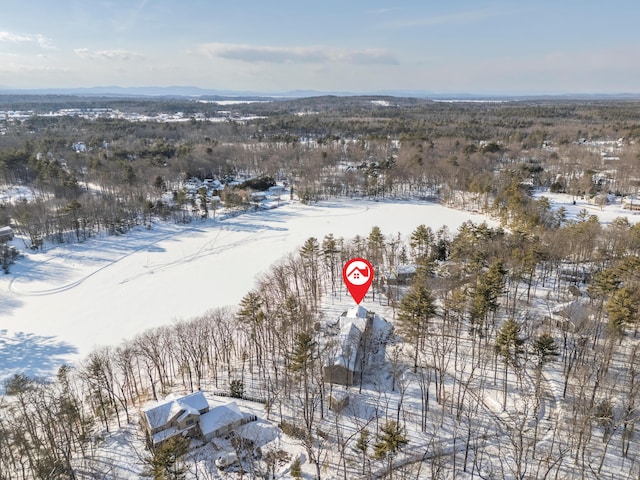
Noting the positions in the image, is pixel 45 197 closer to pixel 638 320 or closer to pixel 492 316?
pixel 492 316

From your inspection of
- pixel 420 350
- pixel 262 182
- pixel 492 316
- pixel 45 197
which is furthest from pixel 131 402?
pixel 262 182

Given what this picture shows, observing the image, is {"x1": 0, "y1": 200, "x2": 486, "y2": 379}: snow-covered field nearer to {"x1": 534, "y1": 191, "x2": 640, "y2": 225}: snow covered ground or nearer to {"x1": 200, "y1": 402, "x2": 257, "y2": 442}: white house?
{"x1": 534, "y1": 191, "x2": 640, "y2": 225}: snow covered ground

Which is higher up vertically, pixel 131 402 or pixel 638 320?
pixel 638 320

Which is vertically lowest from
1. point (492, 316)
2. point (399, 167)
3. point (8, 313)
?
point (8, 313)

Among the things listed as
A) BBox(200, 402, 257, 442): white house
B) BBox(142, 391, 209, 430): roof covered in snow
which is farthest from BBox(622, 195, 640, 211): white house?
BBox(142, 391, 209, 430): roof covered in snow

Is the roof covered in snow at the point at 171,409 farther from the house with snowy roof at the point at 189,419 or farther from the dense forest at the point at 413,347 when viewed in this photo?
the dense forest at the point at 413,347

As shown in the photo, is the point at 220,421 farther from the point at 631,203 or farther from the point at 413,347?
the point at 631,203

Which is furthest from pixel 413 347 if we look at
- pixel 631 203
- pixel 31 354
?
pixel 631 203
